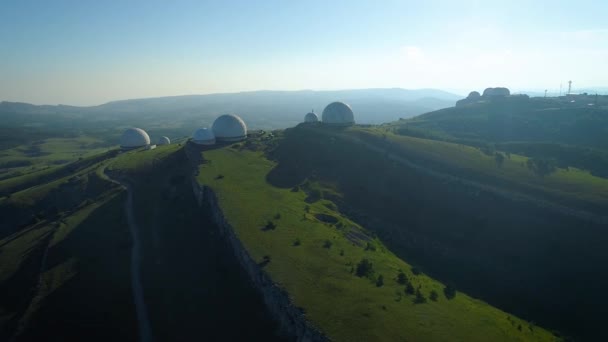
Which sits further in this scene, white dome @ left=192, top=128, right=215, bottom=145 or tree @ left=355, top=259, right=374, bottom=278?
white dome @ left=192, top=128, right=215, bottom=145

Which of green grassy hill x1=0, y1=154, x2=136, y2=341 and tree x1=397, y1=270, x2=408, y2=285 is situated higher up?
tree x1=397, y1=270, x2=408, y2=285

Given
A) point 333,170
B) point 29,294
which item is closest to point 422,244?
point 333,170

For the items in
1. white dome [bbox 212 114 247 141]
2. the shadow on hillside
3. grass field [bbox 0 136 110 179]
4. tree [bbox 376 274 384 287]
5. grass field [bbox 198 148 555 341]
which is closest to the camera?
grass field [bbox 198 148 555 341]

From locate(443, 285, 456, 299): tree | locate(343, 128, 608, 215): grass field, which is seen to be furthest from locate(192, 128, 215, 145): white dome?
locate(443, 285, 456, 299): tree

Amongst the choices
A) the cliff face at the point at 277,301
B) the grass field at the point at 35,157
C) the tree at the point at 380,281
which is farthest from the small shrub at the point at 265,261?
the grass field at the point at 35,157

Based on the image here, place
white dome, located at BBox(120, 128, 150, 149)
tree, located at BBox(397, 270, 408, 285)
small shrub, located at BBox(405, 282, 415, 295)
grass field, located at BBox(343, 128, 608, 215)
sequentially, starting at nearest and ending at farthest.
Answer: small shrub, located at BBox(405, 282, 415, 295)
tree, located at BBox(397, 270, 408, 285)
grass field, located at BBox(343, 128, 608, 215)
white dome, located at BBox(120, 128, 150, 149)

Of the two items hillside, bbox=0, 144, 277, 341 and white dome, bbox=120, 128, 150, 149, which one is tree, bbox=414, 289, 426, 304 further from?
white dome, bbox=120, 128, 150, 149
